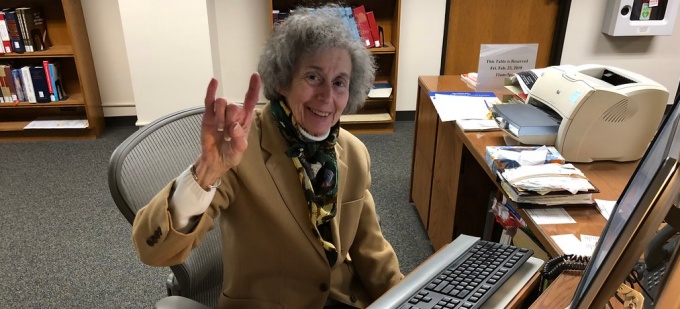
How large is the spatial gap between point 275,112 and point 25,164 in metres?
2.95

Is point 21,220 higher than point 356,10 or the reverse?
the reverse

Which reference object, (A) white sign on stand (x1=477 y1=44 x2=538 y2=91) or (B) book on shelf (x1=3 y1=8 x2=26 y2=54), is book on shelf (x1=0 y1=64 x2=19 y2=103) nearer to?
(B) book on shelf (x1=3 y1=8 x2=26 y2=54)

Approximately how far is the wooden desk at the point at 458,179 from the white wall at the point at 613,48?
1.96m

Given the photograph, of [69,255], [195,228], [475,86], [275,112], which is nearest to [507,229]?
[475,86]

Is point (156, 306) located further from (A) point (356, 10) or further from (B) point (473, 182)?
(A) point (356, 10)

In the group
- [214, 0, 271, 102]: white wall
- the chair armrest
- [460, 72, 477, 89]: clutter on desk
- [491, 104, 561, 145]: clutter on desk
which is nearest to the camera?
the chair armrest

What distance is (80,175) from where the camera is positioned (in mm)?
3234

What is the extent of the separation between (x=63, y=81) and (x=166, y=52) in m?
0.99

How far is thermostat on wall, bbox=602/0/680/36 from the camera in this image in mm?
3826

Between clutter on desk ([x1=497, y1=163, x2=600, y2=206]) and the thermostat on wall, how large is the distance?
120 inches

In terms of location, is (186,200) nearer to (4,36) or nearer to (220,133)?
(220,133)

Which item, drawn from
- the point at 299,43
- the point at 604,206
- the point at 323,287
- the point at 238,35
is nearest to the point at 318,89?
the point at 299,43

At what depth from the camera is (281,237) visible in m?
1.20

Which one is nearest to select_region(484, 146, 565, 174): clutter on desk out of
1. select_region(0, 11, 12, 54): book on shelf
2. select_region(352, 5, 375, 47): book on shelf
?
select_region(352, 5, 375, 47): book on shelf
